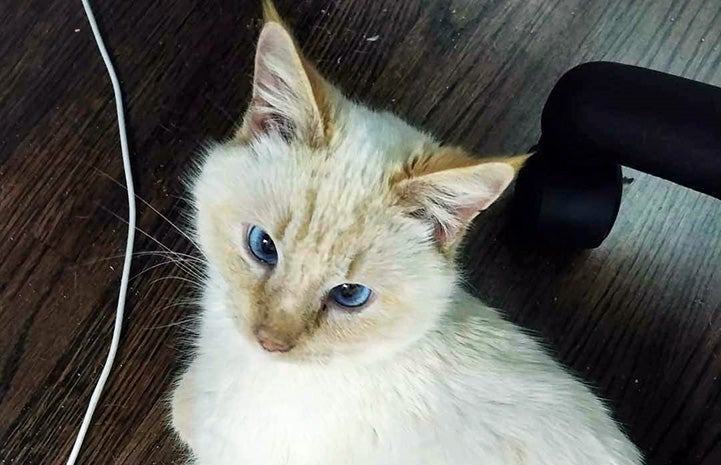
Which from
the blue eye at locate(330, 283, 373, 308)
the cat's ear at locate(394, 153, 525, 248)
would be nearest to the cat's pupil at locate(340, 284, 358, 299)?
the blue eye at locate(330, 283, 373, 308)

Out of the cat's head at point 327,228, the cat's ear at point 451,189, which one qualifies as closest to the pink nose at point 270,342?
the cat's head at point 327,228

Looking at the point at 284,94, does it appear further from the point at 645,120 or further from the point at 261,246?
the point at 645,120

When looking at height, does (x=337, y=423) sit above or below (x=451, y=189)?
below

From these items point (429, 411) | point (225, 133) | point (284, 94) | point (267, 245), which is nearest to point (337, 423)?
point (429, 411)

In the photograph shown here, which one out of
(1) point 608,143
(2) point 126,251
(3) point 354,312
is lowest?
(2) point 126,251

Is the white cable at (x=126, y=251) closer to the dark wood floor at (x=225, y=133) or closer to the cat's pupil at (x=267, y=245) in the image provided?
the dark wood floor at (x=225, y=133)

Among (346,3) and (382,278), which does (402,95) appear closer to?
(346,3)

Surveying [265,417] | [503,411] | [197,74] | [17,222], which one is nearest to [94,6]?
[197,74]

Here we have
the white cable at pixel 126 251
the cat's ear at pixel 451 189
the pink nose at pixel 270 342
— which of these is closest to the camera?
the cat's ear at pixel 451 189

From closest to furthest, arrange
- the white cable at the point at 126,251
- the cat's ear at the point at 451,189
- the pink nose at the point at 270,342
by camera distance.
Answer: the cat's ear at the point at 451,189, the pink nose at the point at 270,342, the white cable at the point at 126,251
